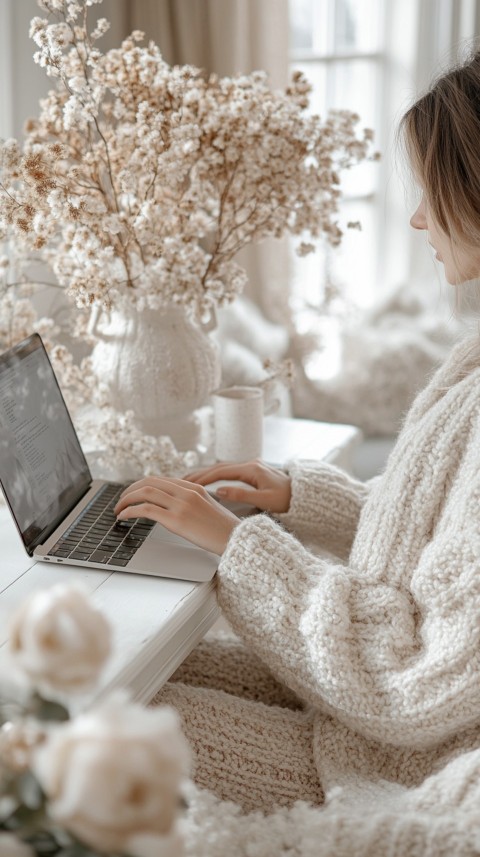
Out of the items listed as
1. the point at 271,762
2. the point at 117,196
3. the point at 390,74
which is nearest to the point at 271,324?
the point at 390,74

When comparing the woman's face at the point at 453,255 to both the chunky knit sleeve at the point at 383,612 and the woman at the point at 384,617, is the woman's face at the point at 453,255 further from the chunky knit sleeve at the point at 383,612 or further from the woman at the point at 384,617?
the chunky knit sleeve at the point at 383,612

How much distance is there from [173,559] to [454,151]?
1.89 ft

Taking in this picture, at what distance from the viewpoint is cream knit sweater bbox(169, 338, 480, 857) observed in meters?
0.83

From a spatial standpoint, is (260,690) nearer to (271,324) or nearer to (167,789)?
(167,789)

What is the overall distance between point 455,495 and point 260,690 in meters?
0.39

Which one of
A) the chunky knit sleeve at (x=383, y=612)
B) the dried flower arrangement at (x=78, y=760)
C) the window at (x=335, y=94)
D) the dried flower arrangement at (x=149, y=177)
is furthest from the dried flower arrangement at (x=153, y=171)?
the window at (x=335, y=94)

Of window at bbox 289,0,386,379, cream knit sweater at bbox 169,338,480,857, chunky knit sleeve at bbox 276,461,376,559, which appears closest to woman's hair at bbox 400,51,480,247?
cream knit sweater at bbox 169,338,480,857

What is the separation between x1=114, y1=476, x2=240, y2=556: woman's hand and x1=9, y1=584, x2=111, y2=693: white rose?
550 millimetres

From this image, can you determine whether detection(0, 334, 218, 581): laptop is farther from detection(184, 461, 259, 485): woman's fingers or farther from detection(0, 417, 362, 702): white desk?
detection(184, 461, 259, 485): woman's fingers

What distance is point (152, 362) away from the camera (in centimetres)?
134

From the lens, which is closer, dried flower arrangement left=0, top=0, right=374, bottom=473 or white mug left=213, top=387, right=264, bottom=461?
dried flower arrangement left=0, top=0, right=374, bottom=473

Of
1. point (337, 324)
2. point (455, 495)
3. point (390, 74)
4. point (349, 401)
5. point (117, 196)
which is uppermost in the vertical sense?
point (390, 74)

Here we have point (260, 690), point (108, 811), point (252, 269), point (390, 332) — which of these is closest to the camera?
point (108, 811)

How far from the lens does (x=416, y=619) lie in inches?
38.8
